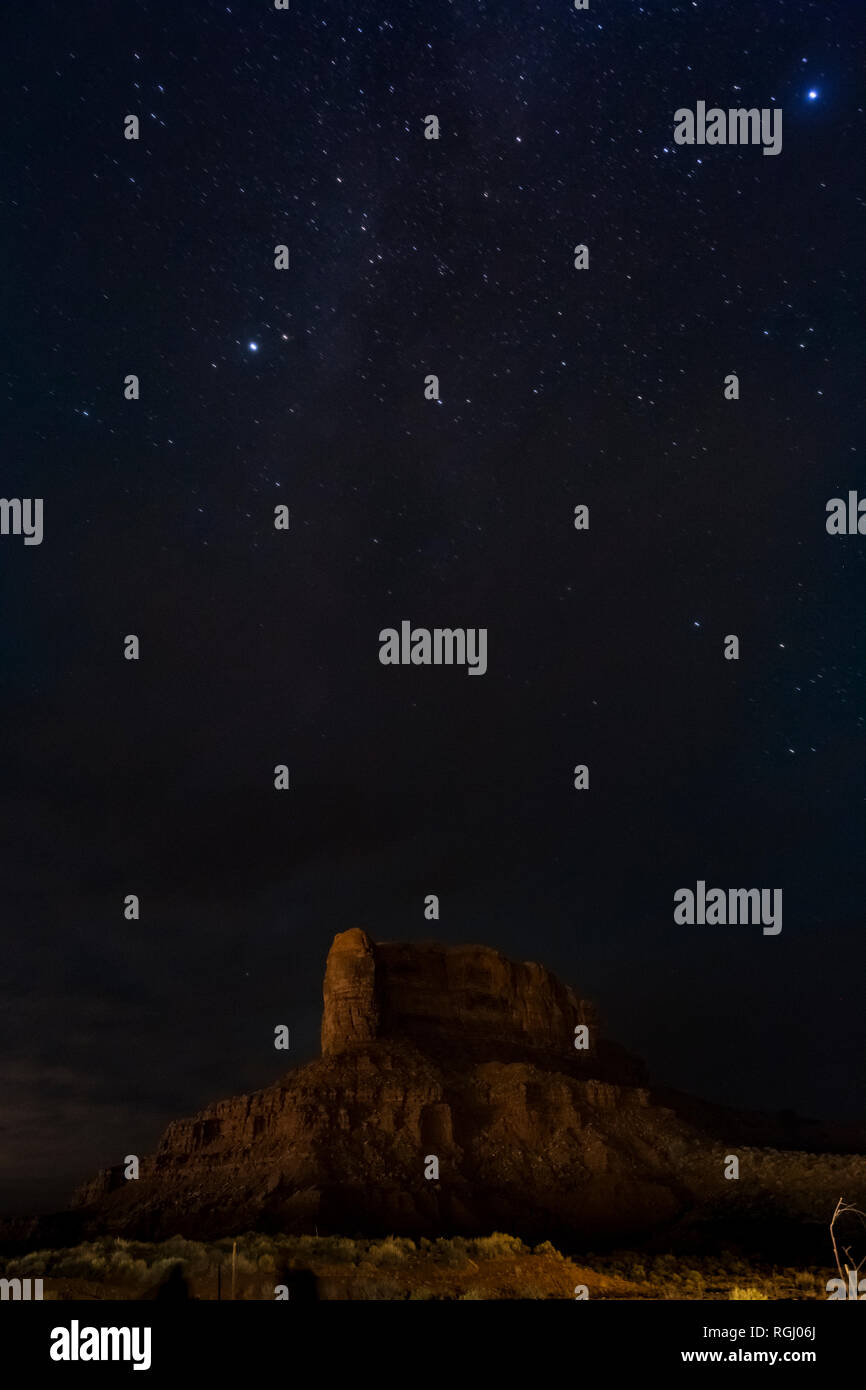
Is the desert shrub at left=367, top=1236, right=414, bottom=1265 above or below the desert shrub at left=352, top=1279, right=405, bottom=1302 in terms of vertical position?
below

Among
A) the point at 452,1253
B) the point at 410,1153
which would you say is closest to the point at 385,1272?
the point at 452,1253

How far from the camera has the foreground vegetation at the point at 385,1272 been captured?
38.7 meters

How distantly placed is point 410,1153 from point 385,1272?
30.5 m

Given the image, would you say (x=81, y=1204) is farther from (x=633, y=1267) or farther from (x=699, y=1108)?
(x=699, y=1108)

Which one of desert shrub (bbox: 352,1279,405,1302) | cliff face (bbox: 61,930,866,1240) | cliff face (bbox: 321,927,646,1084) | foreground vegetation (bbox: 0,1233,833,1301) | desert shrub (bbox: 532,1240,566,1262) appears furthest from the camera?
cliff face (bbox: 321,927,646,1084)

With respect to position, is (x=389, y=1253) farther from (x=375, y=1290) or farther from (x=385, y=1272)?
(x=375, y=1290)

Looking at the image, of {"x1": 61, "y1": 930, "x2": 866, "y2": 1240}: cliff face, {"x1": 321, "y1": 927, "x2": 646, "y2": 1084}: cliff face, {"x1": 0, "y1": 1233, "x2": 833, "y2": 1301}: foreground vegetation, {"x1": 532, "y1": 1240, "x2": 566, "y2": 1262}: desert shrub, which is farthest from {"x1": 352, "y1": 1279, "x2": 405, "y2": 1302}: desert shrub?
{"x1": 321, "y1": 927, "x2": 646, "y2": 1084}: cliff face

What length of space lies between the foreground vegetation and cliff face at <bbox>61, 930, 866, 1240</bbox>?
13008 millimetres

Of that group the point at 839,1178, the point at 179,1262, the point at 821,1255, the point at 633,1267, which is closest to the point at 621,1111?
the point at 839,1178

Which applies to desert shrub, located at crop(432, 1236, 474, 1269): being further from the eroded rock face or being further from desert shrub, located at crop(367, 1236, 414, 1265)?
the eroded rock face

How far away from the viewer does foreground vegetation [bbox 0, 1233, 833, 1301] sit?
38.7m

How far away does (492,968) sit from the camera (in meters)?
104

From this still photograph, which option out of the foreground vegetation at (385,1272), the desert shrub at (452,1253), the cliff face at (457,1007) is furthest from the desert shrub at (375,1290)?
the cliff face at (457,1007)

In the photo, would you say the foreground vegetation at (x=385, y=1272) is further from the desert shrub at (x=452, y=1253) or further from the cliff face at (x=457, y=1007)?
the cliff face at (x=457, y=1007)
